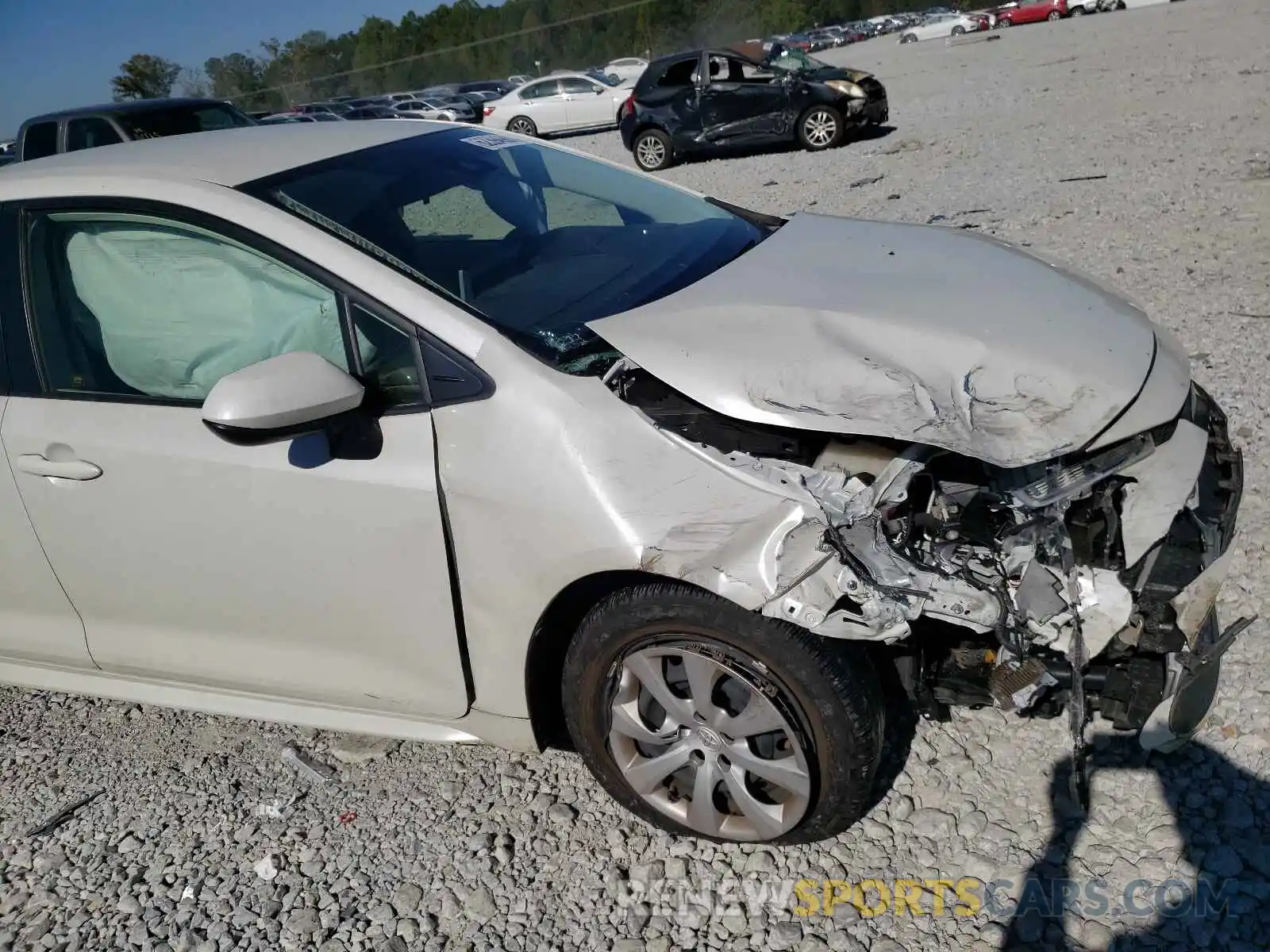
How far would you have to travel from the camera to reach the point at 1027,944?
80.7 inches

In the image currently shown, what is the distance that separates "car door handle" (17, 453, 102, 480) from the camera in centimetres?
252

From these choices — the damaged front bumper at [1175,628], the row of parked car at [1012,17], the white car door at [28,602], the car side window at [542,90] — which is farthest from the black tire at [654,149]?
the row of parked car at [1012,17]

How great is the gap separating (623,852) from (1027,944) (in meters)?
0.96

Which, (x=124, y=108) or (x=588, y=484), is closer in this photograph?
(x=588, y=484)

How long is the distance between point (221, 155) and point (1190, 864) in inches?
122

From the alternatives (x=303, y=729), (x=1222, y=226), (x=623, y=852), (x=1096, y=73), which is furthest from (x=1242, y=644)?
(x=1096, y=73)

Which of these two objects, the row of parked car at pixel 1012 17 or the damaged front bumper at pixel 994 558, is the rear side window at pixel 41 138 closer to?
the damaged front bumper at pixel 994 558

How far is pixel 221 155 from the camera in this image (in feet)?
9.04

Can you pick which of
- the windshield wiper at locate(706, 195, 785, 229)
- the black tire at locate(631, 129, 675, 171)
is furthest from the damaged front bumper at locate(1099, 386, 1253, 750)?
the black tire at locate(631, 129, 675, 171)

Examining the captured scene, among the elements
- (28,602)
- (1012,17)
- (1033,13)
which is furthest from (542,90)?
(1033,13)

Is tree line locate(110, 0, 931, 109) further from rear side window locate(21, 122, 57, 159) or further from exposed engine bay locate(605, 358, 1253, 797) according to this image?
exposed engine bay locate(605, 358, 1253, 797)

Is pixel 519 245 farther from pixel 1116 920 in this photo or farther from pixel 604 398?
pixel 1116 920

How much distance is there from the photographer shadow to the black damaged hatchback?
1211cm

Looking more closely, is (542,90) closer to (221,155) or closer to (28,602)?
(221,155)
